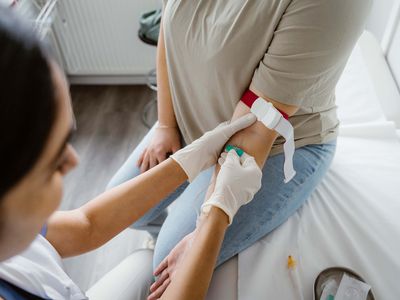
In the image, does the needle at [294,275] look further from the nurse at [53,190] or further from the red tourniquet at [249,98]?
the red tourniquet at [249,98]

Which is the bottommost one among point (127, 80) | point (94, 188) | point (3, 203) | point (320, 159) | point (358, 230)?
point (94, 188)

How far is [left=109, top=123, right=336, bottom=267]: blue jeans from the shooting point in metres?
0.88

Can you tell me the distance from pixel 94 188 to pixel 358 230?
4.43ft

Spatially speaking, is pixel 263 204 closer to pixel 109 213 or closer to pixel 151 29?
pixel 109 213

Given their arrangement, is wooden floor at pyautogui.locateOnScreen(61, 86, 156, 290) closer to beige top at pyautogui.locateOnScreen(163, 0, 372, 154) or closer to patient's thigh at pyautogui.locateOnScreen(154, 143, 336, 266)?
patient's thigh at pyautogui.locateOnScreen(154, 143, 336, 266)

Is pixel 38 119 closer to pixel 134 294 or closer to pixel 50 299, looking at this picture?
pixel 50 299

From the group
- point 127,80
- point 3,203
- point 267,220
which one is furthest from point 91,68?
point 3,203

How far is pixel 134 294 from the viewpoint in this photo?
2.94ft

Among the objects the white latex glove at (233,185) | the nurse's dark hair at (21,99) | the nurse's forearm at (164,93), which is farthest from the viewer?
the nurse's forearm at (164,93)

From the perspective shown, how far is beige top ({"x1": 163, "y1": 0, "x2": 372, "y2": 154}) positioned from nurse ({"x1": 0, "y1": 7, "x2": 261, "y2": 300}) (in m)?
0.12

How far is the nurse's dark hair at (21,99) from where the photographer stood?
0.32 m

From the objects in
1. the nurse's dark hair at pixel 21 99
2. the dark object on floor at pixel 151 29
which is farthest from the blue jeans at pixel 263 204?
the dark object on floor at pixel 151 29

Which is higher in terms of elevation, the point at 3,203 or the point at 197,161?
the point at 3,203

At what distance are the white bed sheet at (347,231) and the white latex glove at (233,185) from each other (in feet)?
0.54
